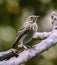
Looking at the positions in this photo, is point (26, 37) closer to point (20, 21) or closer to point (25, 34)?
point (25, 34)

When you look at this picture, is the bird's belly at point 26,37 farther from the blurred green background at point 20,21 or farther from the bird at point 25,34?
the blurred green background at point 20,21

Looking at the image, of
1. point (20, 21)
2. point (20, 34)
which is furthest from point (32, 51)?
point (20, 21)

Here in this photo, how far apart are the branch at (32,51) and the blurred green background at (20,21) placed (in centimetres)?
170

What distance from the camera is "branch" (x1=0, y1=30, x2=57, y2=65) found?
11.4ft

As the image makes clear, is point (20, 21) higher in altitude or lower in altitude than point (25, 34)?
lower

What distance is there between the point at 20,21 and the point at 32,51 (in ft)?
8.35

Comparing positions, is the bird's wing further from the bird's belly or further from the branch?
the branch

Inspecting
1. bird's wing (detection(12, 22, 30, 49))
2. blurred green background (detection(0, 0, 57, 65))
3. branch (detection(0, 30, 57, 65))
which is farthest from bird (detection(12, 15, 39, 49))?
blurred green background (detection(0, 0, 57, 65))

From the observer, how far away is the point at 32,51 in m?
3.68

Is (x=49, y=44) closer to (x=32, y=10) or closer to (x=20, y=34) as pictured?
(x=20, y=34)

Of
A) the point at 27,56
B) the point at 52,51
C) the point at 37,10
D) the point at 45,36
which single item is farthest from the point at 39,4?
the point at 27,56

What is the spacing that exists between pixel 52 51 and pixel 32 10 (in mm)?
892

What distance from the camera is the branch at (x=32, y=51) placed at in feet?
11.4

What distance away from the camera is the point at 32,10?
21.6ft
